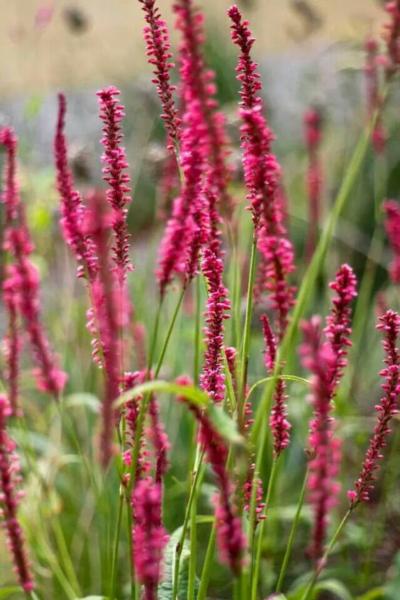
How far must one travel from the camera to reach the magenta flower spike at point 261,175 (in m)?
0.54

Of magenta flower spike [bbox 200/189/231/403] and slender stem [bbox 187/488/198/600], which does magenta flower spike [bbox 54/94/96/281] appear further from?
slender stem [bbox 187/488/198/600]

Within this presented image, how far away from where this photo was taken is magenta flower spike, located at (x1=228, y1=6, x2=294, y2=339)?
1.77 ft

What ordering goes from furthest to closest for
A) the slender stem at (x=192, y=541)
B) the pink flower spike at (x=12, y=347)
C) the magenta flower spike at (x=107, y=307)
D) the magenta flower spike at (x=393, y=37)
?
the pink flower spike at (x=12, y=347) → the slender stem at (x=192, y=541) → the magenta flower spike at (x=393, y=37) → the magenta flower spike at (x=107, y=307)

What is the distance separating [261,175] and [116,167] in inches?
6.3

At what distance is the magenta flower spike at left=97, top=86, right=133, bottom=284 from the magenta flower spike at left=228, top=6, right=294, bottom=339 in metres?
0.10

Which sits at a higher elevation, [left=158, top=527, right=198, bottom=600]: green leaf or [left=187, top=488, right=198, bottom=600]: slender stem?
[left=187, top=488, right=198, bottom=600]: slender stem

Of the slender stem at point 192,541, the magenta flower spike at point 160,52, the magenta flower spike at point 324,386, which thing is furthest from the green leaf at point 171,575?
the magenta flower spike at point 160,52

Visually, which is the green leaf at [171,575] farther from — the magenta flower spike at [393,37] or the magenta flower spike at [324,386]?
the magenta flower spike at [393,37]

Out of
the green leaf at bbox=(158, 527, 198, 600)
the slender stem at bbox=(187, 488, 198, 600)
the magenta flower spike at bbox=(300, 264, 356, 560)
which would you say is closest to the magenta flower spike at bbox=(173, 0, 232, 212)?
the magenta flower spike at bbox=(300, 264, 356, 560)

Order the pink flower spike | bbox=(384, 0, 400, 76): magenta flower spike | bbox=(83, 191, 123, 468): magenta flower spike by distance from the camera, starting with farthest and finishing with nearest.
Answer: the pink flower spike < bbox=(384, 0, 400, 76): magenta flower spike < bbox=(83, 191, 123, 468): magenta flower spike

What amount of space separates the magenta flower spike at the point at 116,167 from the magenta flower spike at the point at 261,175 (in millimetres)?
95

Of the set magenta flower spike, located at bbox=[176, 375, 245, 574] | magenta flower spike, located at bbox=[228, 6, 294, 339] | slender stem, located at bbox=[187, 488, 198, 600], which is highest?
magenta flower spike, located at bbox=[228, 6, 294, 339]

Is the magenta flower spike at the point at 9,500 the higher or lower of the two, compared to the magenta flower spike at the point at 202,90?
lower

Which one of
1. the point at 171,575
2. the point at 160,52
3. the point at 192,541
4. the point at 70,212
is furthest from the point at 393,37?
the point at 171,575
